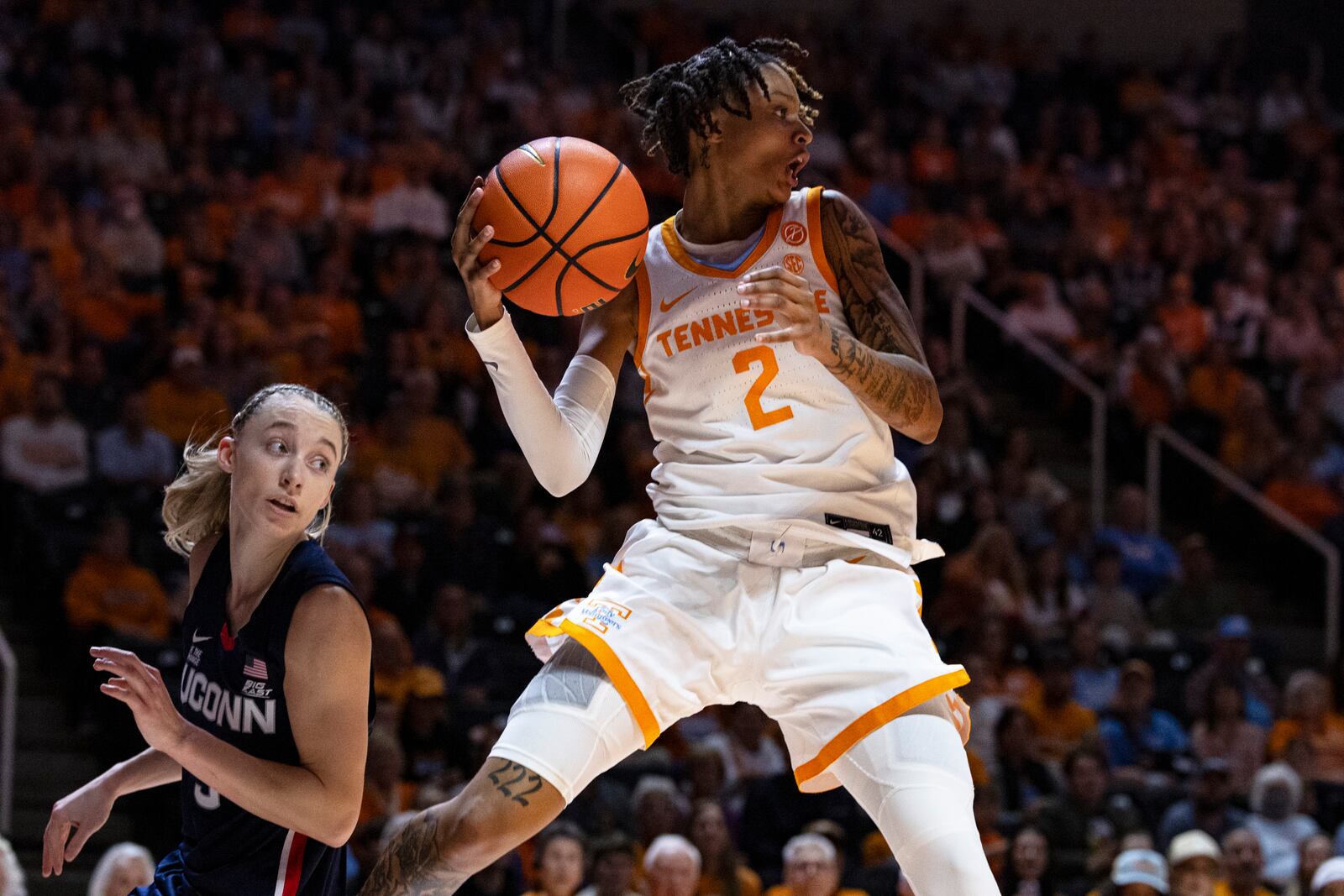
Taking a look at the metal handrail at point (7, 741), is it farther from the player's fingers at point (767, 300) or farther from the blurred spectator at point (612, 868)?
the player's fingers at point (767, 300)

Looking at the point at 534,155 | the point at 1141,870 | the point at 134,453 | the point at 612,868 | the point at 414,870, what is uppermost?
the point at 534,155

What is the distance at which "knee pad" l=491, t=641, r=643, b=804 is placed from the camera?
345 centimetres

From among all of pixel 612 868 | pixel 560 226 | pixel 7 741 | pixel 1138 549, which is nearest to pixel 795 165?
pixel 560 226

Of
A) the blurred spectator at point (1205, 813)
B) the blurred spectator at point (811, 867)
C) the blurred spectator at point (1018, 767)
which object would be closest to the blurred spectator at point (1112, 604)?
the blurred spectator at point (1018, 767)

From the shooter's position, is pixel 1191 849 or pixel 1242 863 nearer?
pixel 1191 849

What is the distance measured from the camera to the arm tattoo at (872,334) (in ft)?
11.7

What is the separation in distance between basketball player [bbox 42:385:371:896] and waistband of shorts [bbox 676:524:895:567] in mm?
788

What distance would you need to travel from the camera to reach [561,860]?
24.1 ft

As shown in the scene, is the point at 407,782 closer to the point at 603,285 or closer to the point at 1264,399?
the point at 603,285

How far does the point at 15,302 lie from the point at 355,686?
7750 mm

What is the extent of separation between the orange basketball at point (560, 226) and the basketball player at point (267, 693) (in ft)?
1.84

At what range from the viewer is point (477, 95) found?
43.0 feet

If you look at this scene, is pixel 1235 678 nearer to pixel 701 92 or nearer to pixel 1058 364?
pixel 1058 364

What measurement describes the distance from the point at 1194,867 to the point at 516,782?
16.6ft
